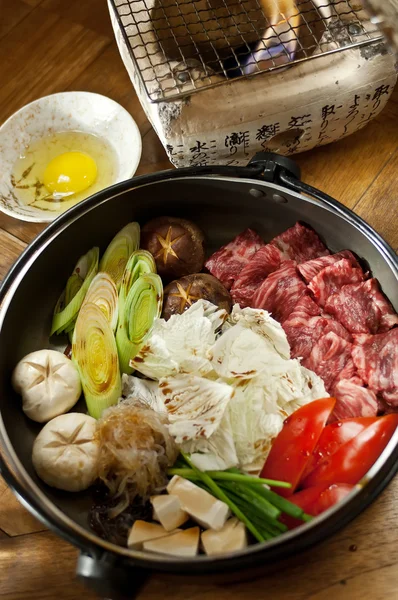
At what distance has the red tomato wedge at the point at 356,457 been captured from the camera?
136cm

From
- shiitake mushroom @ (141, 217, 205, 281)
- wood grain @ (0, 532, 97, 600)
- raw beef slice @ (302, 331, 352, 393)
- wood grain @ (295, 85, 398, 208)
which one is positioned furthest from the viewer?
wood grain @ (295, 85, 398, 208)

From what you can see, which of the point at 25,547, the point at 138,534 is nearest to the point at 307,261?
the point at 138,534

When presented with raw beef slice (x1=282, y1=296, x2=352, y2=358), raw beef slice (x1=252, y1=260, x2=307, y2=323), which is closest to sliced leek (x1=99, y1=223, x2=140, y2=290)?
raw beef slice (x1=252, y1=260, x2=307, y2=323)

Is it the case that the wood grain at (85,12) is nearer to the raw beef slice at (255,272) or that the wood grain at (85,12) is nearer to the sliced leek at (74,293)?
the sliced leek at (74,293)

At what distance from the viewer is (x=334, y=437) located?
1.44m

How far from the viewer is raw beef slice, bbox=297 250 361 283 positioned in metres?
1.70

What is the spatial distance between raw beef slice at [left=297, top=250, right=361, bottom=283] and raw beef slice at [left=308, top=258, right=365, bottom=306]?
0.02 metres

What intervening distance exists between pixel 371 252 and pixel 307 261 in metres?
0.20

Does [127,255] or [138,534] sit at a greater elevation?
[127,255]

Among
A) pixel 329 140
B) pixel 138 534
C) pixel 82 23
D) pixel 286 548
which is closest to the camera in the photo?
pixel 286 548

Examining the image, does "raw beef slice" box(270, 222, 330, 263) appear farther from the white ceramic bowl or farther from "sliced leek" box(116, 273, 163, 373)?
the white ceramic bowl

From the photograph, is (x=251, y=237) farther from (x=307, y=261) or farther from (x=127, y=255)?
(x=127, y=255)

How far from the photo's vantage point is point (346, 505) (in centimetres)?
121

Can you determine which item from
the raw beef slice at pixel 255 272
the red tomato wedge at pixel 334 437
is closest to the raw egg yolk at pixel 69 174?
the raw beef slice at pixel 255 272
